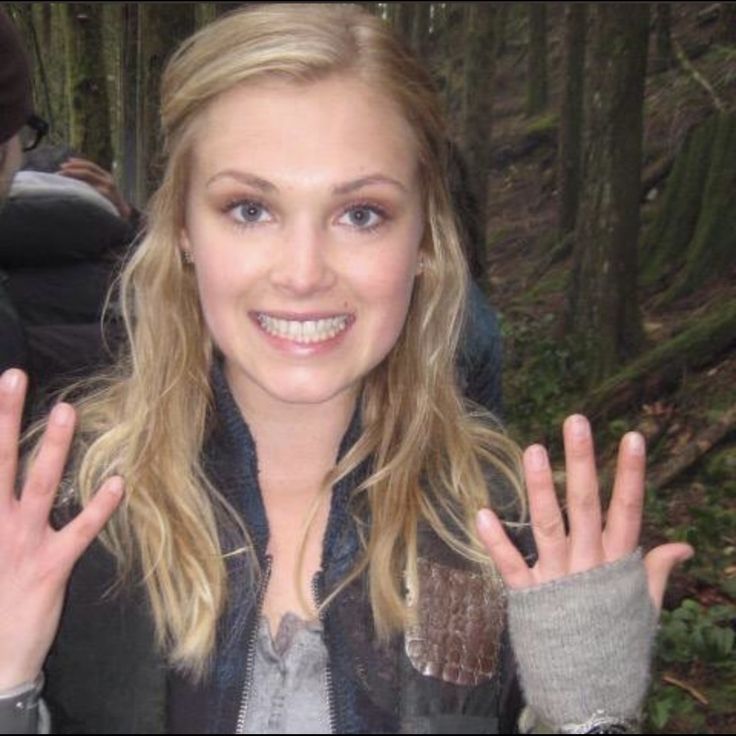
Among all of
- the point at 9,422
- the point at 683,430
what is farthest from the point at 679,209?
the point at 9,422

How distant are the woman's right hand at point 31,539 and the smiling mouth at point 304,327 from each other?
0.46m

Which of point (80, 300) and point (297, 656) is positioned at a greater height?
point (80, 300)

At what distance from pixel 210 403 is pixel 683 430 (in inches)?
43.0

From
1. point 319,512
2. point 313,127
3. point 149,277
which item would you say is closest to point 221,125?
point 313,127

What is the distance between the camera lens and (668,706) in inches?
78.1

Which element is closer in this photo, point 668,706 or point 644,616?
point 644,616

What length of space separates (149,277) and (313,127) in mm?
584

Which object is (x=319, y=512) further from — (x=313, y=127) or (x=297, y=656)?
(x=313, y=127)

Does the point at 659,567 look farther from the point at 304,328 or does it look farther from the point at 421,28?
the point at 421,28

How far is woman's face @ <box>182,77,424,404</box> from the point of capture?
6.25ft

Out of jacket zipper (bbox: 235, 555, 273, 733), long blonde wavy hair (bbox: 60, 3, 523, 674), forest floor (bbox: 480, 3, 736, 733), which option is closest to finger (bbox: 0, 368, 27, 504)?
long blonde wavy hair (bbox: 60, 3, 523, 674)

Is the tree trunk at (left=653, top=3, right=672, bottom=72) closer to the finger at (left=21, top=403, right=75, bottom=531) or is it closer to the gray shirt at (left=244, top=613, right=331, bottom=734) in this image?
the gray shirt at (left=244, top=613, right=331, bottom=734)

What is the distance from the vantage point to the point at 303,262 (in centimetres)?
187

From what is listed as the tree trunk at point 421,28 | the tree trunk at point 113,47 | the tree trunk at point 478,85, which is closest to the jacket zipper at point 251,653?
the tree trunk at point 113,47
